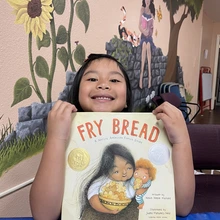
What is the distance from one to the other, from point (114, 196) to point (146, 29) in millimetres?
1855

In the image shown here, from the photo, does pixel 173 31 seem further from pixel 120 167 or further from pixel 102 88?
pixel 120 167

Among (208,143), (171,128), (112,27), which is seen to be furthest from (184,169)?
(112,27)

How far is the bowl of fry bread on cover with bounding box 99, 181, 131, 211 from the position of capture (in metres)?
0.63

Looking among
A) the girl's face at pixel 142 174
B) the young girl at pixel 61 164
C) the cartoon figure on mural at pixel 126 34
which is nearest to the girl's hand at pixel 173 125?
the young girl at pixel 61 164

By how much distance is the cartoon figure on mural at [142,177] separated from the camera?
638 mm

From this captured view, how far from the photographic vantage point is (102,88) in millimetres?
792

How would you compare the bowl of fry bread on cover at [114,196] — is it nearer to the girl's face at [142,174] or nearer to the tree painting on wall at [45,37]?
the girl's face at [142,174]

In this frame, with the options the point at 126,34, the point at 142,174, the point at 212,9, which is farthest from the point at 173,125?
the point at 212,9

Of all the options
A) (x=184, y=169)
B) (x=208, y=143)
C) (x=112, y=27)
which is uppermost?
(x=112, y=27)

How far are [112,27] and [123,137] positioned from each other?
121 cm

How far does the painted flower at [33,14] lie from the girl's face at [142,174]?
744mm

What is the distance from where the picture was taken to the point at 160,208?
2.06ft

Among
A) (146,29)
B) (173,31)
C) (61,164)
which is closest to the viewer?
(61,164)

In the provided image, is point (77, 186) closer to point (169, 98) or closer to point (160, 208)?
point (160, 208)
